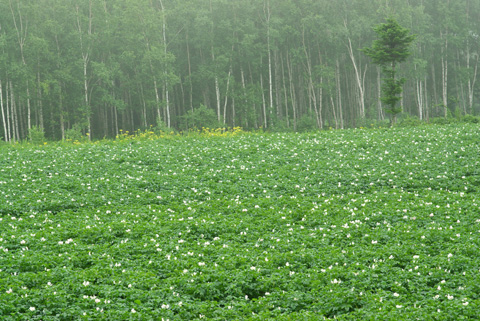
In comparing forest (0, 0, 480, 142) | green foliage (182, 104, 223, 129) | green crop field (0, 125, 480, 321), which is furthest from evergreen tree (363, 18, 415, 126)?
green foliage (182, 104, 223, 129)

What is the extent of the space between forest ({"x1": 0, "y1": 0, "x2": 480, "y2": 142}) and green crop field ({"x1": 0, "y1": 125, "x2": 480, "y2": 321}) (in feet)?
78.3

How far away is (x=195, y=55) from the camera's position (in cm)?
4981

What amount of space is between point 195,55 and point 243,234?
44503 millimetres

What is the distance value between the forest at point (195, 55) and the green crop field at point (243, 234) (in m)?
23.9

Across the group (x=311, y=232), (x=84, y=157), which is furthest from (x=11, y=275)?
(x=84, y=157)

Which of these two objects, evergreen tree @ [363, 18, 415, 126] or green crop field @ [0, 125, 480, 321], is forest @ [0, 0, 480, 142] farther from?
green crop field @ [0, 125, 480, 321]

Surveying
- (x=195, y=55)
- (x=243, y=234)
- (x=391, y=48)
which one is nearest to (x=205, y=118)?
(x=195, y=55)

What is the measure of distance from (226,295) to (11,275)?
3.41 m

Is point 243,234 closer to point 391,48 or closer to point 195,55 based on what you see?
point 391,48

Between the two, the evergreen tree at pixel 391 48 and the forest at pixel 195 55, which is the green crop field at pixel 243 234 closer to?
the evergreen tree at pixel 391 48

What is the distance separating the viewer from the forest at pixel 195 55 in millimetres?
37312

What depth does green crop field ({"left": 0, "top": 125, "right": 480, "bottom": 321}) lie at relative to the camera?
561 cm

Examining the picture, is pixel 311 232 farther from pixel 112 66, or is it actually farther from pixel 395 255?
pixel 112 66

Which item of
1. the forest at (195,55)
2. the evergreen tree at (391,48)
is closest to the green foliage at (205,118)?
the forest at (195,55)
